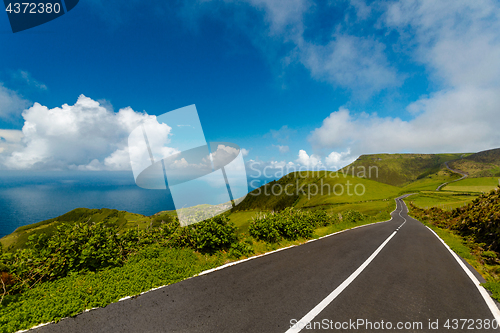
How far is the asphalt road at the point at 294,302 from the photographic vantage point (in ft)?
11.8

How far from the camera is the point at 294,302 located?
14.5 ft

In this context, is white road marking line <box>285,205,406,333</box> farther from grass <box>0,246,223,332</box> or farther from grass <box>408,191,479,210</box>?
grass <box>408,191,479,210</box>

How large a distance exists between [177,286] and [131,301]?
42.0 inches

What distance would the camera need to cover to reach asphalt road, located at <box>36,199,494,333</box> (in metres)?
3.60

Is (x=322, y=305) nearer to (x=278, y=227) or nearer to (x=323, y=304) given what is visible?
(x=323, y=304)

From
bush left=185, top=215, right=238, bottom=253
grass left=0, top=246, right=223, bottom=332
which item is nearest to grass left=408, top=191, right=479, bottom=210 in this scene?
bush left=185, top=215, right=238, bottom=253

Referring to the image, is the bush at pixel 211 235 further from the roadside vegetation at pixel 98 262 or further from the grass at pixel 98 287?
the grass at pixel 98 287

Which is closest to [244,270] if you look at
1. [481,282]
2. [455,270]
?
[481,282]

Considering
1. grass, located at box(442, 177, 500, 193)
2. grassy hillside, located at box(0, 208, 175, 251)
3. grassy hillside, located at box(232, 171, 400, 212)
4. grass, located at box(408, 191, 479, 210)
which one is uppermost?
grassy hillside, located at box(0, 208, 175, 251)

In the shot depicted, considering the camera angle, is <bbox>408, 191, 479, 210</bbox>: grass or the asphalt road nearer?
the asphalt road

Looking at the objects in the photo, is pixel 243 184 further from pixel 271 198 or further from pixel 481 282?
pixel 271 198

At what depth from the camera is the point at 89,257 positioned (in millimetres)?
5246

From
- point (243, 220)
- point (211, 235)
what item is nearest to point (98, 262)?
point (211, 235)

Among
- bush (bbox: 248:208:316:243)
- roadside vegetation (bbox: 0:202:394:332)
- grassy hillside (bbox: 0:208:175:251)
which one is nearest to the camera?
roadside vegetation (bbox: 0:202:394:332)
